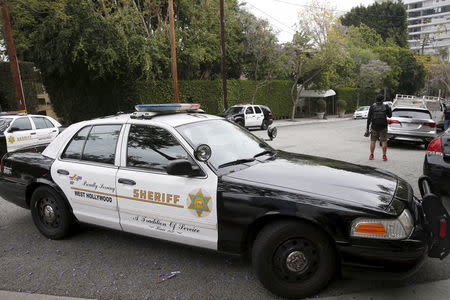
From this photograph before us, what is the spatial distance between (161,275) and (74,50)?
16.2 meters

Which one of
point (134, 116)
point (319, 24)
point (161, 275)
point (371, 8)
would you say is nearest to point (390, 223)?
point (161, 275)

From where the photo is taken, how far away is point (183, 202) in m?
3.22

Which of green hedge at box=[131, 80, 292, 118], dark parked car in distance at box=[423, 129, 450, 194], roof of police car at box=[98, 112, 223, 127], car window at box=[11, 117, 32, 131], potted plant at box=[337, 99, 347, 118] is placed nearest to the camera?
roof of police car at box=[98, 112, 223, 127]

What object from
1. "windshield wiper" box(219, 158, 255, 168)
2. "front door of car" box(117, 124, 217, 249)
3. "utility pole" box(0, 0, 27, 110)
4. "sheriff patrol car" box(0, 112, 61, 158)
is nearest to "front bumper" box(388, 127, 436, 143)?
"windshield wiper" box(219, 158, 255, 168)

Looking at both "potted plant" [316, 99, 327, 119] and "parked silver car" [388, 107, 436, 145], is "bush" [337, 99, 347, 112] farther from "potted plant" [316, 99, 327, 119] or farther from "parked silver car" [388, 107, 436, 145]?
"parked silver car" [388, 107, 436, 145]

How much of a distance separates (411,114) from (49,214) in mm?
11178

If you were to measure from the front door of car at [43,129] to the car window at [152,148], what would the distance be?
7.92 metres

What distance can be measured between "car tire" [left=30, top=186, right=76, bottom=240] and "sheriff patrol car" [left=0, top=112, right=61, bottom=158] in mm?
5370

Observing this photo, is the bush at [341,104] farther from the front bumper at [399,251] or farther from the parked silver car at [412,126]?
the front bumper at [399,251]

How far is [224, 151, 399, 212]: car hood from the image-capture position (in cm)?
282

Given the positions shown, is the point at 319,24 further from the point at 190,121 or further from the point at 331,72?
the point at 190,121

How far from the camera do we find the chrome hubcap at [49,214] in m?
4.22

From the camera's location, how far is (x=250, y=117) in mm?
19844

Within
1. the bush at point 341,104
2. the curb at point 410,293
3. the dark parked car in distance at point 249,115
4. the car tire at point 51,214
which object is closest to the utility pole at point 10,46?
the dark parked car in distance at point 249,115
